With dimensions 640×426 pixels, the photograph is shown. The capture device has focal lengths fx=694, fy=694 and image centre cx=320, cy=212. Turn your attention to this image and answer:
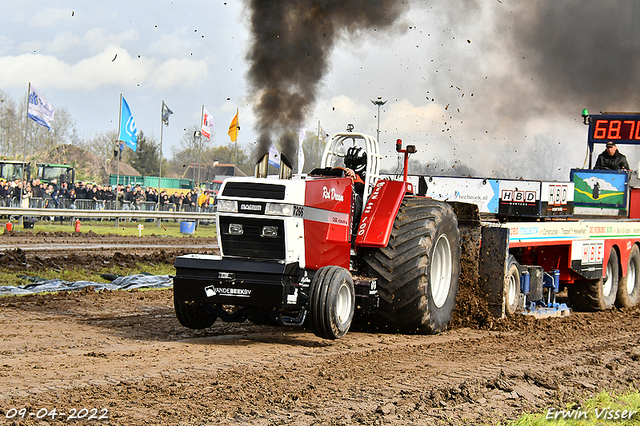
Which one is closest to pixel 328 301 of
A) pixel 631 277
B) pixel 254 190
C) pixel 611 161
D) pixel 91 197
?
pixel 254 190

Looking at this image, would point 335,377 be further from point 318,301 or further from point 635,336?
point 635,336

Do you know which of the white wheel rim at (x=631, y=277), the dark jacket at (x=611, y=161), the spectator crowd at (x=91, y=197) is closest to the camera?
the white wheel rim at (x=631, y=277)

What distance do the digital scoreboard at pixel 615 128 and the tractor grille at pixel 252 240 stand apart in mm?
10234

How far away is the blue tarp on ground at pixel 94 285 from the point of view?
11223 mm

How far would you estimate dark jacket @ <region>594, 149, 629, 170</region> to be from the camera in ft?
46.6

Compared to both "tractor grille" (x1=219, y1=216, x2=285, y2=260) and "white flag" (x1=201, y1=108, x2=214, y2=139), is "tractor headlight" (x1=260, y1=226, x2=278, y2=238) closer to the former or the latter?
"tractor grille" (x1=219, y1=216, x2=285, y2=260)

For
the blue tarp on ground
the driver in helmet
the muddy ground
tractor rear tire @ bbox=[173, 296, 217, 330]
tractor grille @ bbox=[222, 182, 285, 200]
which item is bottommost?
the blue tarp on ground

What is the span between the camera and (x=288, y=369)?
625 centimetres

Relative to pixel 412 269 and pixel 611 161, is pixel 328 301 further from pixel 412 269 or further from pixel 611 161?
pixel 611 161

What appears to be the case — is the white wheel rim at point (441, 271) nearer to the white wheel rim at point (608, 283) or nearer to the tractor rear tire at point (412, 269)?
the tractor rear tire at point (412, 269)

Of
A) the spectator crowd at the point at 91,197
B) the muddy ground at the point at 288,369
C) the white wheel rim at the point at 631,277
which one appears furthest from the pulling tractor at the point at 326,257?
the spectator crowd at the point at 91,197

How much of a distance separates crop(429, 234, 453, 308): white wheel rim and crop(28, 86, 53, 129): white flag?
25.2 m

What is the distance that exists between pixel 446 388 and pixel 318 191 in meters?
2.82

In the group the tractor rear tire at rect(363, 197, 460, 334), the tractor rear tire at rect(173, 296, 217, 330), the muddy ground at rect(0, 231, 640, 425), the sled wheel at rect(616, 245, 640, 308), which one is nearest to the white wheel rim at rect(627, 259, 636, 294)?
the sled wheel at rect(616, 245, 640, 308)
